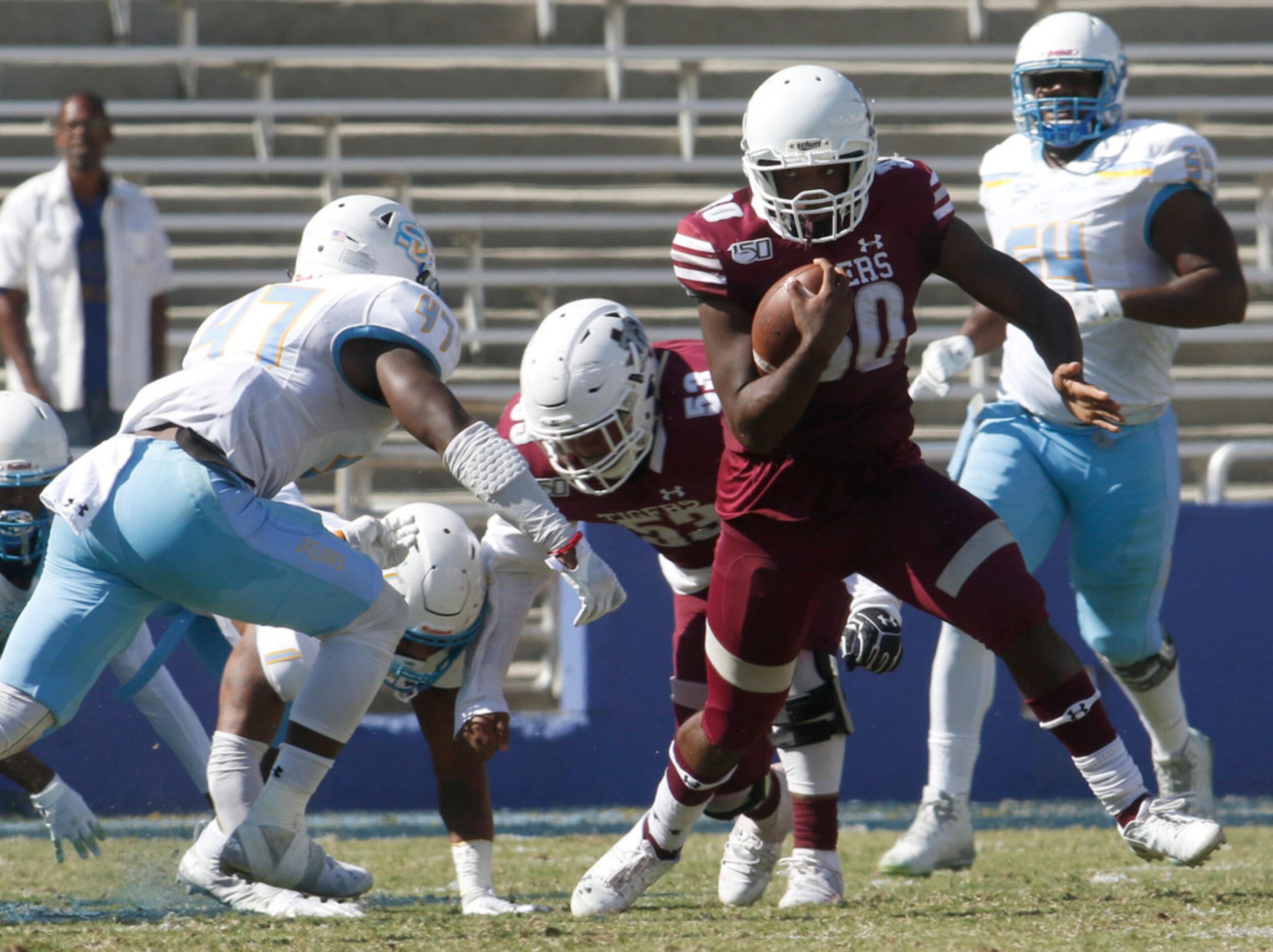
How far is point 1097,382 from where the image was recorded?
452 cm

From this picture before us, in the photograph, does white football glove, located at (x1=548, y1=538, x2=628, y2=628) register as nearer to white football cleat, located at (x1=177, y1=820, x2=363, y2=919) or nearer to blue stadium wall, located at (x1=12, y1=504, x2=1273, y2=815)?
white football cleat, located at (x1=177, y1=820, x2=363, y2=919)

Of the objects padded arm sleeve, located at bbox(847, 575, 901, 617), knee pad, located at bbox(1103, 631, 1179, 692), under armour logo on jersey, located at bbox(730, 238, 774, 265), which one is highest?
under armour logo on jersey, located at bbox(730, 238, 774, 265)

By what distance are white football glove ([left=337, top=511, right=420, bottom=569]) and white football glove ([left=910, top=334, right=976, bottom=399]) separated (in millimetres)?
1418

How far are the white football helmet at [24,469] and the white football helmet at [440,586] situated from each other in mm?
881

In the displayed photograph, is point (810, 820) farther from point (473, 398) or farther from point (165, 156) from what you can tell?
point (165, 156)

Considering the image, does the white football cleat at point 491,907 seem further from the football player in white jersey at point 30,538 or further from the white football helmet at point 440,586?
the football player in white jersey at point 30,538

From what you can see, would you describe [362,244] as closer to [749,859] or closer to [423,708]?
[423,708]

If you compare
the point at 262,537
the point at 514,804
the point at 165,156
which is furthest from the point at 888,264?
the point at 165,156

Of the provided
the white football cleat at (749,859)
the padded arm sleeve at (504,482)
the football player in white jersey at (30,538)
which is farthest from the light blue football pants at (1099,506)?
the football player in white jersey at (30,538)

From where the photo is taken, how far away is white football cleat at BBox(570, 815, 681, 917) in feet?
12.2

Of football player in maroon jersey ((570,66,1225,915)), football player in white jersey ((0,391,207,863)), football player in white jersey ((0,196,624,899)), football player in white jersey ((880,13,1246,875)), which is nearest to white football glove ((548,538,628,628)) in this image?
football player in white jersey ((0,196,624,899))

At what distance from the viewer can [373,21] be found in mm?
9195

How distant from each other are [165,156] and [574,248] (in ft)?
6.72

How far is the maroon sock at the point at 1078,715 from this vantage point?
3314mm
